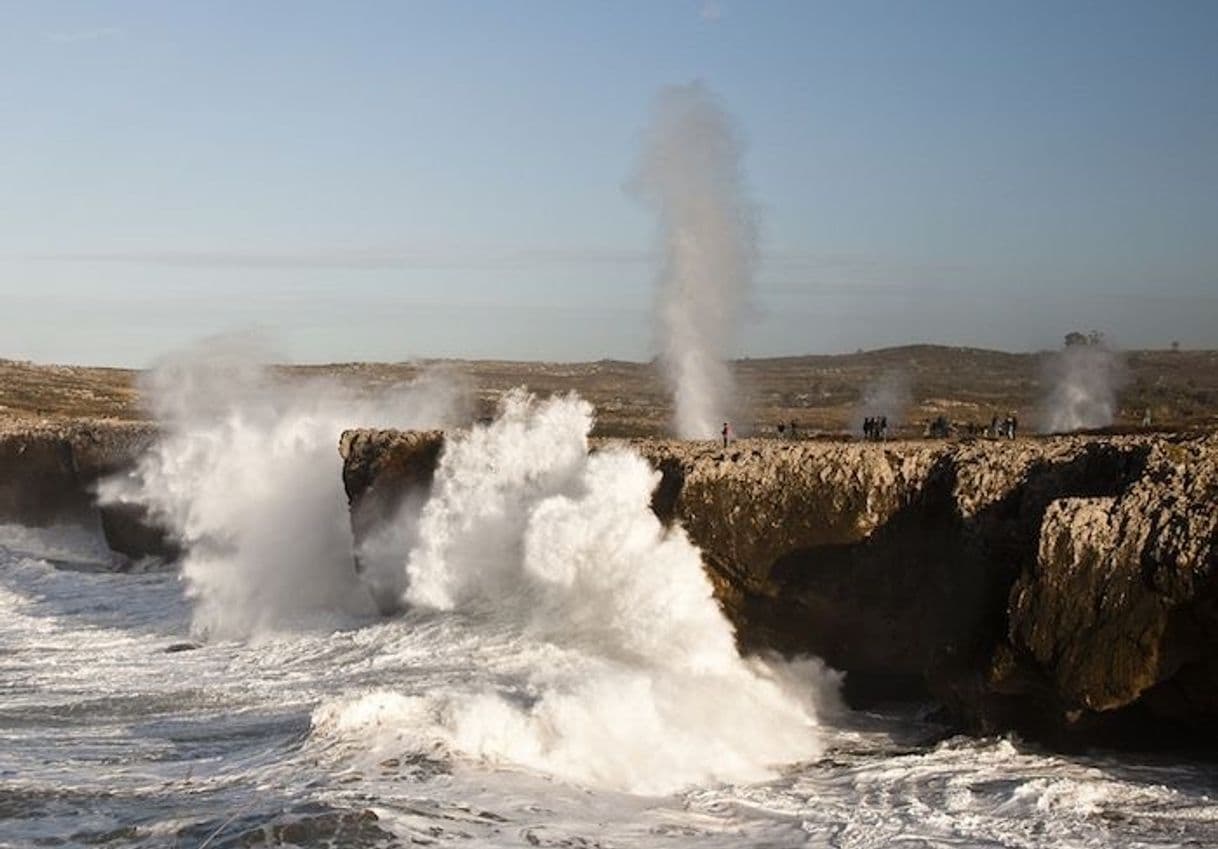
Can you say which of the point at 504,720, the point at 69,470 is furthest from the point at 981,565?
the point at 69,470

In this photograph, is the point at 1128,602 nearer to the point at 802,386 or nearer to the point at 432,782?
the point at 432,782

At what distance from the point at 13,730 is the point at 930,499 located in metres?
11.7

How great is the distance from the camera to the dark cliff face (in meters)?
15.0

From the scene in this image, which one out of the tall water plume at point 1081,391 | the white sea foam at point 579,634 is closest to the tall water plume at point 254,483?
the white sea foam at point 579,634

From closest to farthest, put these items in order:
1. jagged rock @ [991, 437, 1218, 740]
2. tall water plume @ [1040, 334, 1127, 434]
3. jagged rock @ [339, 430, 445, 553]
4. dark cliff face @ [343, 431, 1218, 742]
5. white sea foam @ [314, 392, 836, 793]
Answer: jagged rock @ [991, 437, 1218, 740] < dark cliff face @ [343, 431, 1218, 742] < white sea foam @ [314, 392, 836, 793] < jagged rock @ [339, 430, 445, 553] < tall water plume @ [1040, 334, 1127, 434]

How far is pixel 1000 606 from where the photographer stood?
16734 millimetres

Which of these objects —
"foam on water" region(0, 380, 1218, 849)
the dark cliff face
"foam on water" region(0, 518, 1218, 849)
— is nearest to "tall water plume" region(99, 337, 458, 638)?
"foam on water" region(0, 380, 1218, 849)

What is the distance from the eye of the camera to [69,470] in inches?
1502

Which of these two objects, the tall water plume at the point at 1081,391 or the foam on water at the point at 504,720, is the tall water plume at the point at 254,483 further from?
the tall water plume at the point at 1081,391

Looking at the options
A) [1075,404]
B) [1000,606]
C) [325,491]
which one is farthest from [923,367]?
[1000,606]

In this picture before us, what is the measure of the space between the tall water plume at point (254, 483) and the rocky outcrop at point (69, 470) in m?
0.87

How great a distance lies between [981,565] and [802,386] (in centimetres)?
8476

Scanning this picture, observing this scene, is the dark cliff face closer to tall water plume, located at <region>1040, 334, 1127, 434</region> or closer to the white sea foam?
the white sea foam

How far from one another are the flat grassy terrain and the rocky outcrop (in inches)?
71.4
